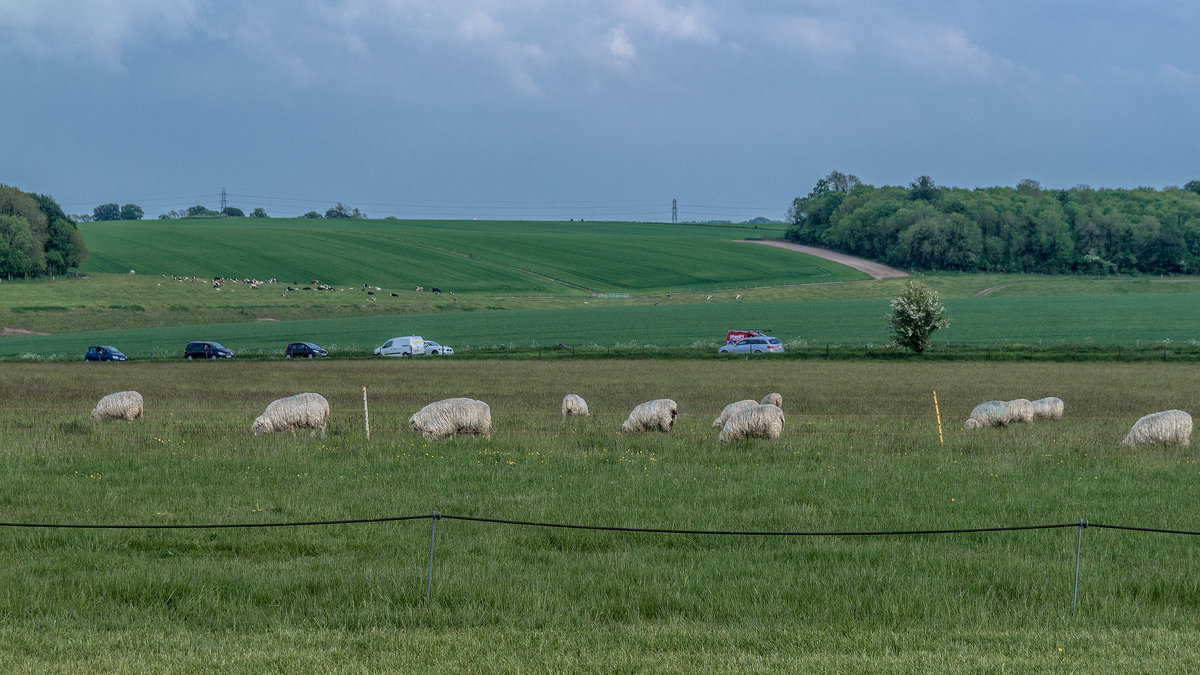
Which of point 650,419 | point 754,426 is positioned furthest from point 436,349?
point 754,426

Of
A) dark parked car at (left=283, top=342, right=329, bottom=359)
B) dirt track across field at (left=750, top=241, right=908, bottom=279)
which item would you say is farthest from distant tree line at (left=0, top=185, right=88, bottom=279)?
dirt track across field at (left=750, top=241, right=908, bottom=279)

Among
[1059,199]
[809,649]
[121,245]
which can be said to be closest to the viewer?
[809,649]

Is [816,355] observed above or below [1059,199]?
below

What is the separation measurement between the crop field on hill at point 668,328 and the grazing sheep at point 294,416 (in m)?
39.7

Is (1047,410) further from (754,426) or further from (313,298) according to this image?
(313,298)

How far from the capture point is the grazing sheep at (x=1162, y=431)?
821 inches

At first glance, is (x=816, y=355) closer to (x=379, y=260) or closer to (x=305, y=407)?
(x=305, y=407)

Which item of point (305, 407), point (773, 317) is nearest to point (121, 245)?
point (773, 317)

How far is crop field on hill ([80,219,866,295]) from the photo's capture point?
121750 mm

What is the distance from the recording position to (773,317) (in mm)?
90750

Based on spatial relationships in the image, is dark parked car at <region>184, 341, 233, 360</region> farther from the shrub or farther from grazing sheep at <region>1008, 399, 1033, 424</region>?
grazing sheep at <region>1008, 399, 1033, 424</region>

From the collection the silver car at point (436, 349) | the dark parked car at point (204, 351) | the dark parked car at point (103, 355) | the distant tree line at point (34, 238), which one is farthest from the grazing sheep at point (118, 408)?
the distant tree line at point (34, 238)

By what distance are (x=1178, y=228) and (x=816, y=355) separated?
114 metres

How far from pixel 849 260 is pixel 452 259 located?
190ft
